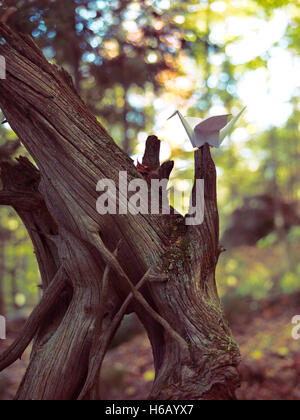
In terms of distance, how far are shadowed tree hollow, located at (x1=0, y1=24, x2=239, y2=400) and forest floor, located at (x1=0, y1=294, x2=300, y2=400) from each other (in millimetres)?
3335

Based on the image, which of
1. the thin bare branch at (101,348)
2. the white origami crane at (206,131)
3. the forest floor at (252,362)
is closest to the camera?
the thin bare branch at (101,348)

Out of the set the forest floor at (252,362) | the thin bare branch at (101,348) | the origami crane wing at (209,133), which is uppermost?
the origami crane wing at (209,133)

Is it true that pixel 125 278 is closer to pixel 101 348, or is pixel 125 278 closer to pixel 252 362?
pixel 101 348

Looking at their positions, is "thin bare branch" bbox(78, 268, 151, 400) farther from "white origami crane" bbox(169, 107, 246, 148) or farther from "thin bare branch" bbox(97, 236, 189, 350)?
"white origami crane" bbox(169, 107, 246, 148)

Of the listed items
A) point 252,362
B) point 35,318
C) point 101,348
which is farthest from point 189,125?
point 252,362

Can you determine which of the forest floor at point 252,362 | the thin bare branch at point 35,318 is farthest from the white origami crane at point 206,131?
the forest floor at point 252,362

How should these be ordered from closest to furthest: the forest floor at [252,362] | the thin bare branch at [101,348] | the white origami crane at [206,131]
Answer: the thin bare branch at [101,348]
the white origami crane at [206,131]
the forest floor at [252,362]

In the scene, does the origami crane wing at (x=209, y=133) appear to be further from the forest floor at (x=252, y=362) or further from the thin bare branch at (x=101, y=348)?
the forest floor at (x=252, y=362)

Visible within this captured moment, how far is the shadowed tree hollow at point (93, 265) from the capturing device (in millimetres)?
2508

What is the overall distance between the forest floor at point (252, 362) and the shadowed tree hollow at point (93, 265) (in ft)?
10.9

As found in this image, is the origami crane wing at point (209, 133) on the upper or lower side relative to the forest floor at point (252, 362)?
upper

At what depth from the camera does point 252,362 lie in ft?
19.5

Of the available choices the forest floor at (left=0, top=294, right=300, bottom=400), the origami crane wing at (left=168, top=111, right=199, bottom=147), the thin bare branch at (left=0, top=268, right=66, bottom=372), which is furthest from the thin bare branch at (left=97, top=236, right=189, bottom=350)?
the forest floor at (left=0, top=294, right=300, bottom=400)

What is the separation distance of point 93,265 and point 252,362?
4332 millimetres
